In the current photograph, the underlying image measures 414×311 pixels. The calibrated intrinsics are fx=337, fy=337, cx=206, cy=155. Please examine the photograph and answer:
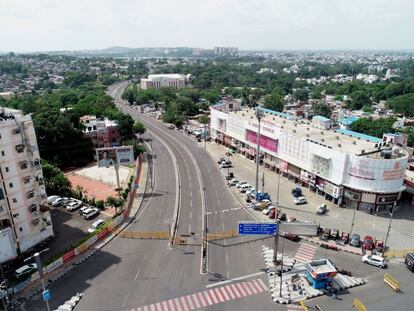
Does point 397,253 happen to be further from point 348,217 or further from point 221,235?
point 221,235

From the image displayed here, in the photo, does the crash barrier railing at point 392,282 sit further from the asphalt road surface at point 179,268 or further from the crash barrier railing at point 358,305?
the crash barrier railing at point 358,305

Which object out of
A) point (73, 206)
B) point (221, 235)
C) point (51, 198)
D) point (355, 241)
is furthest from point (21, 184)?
point (355, 241)

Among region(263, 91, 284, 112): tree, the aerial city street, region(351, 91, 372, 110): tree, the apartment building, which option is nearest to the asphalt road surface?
the aerial city street

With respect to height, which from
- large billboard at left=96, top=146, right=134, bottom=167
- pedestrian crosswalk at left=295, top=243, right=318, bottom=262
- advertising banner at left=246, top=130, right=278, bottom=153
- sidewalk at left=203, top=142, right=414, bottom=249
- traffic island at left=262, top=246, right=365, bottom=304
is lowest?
sidewalk at left=203, top=142, right=414, bottom=249

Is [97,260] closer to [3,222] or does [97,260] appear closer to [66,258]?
[66,258]

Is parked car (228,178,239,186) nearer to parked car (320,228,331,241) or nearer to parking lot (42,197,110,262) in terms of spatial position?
parked car (320,228,331,241)

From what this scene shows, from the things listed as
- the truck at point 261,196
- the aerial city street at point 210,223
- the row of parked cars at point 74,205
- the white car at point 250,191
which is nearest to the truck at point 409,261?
the aerial city street at point 210,223

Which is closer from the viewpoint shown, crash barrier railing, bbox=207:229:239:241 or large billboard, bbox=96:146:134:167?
crash barrier railing, bbox=207:229:239:241
